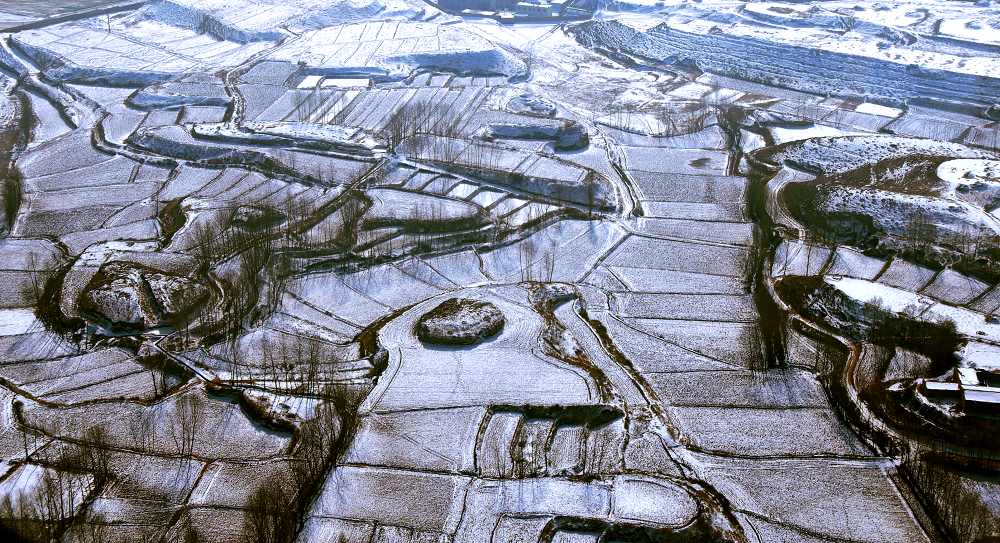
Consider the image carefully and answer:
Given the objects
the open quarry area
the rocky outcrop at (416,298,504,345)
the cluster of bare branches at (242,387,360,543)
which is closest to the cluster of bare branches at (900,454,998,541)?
the open quarry area

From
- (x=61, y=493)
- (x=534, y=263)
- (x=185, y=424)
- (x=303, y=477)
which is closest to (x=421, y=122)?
(x=534, y=263)

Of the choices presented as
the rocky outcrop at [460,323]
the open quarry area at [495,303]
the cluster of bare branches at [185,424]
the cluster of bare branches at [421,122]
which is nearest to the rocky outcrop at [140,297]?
the open quarry area at [495,303]

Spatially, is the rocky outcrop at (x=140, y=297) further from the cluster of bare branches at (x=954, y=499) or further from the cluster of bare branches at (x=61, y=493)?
the cluster of bare branches at (x=954, y=499)

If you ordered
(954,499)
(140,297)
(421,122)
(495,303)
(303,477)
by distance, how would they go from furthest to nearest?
(421,122), (495,303), (140,297), (303,477), (954,499)

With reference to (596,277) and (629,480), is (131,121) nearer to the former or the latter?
(596,277)

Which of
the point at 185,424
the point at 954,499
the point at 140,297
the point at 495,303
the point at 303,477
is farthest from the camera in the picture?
the point at 495,303

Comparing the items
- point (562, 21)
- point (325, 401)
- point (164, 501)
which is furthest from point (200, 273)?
point (562, 21)

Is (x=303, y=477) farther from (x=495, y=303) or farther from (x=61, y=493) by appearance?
(x=495, y=303)

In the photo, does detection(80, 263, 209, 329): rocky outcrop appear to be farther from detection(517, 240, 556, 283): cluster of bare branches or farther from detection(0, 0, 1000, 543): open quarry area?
detection(517, 240, 556, 283): cluster of bare branches
